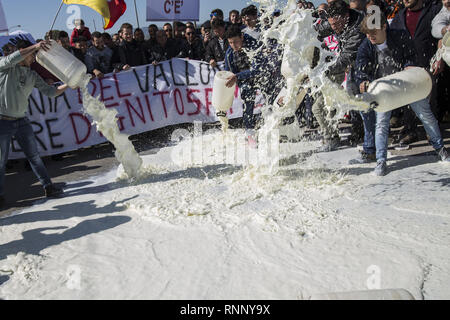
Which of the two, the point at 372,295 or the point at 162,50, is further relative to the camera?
the point at 162,50

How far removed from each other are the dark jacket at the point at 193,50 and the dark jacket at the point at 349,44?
3564mm

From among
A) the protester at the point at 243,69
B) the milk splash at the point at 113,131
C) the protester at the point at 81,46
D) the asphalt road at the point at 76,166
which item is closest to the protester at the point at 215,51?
the asphalt road at the point at 76,166

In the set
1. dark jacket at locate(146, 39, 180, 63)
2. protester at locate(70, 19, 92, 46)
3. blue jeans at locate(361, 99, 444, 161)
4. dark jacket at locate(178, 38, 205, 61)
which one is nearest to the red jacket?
protester at locate(70, 19, 92, 46)

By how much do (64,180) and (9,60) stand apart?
180 centimetres

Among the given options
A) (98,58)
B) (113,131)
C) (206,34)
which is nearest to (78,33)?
(98,58)

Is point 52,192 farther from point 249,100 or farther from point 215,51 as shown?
point 215,51

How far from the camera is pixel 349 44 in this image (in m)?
4.23

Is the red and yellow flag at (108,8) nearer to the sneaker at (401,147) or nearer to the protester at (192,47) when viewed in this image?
the protester at (192,47)

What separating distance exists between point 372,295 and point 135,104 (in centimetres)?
550

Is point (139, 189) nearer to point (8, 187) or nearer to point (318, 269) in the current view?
point (8, 187)

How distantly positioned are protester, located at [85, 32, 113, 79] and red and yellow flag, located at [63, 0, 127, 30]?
0.63m

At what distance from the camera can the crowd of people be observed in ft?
12.4
